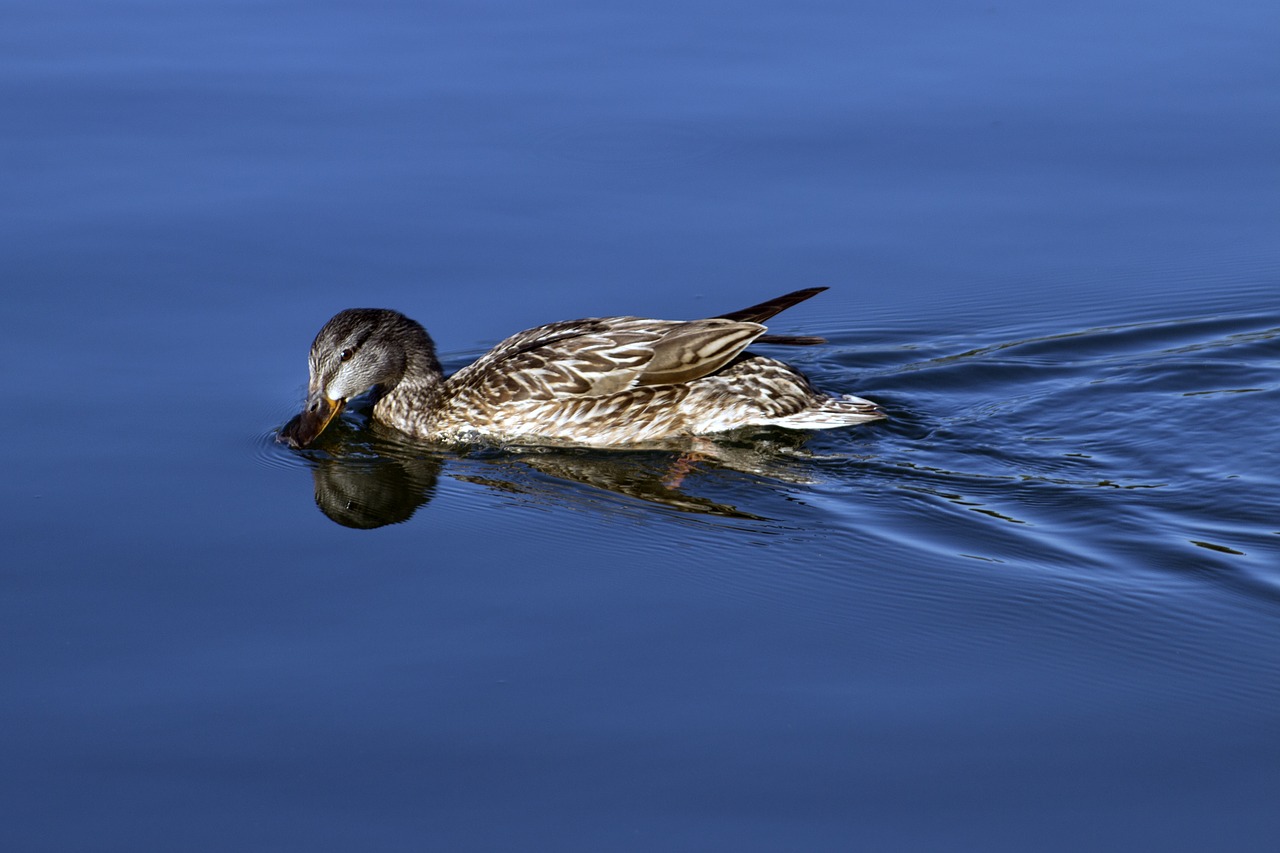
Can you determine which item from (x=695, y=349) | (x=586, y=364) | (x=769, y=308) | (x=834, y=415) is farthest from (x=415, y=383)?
(x=834, y=415)

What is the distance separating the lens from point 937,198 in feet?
38.0

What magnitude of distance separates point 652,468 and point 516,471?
769mm

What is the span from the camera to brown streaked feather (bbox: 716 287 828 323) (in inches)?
348

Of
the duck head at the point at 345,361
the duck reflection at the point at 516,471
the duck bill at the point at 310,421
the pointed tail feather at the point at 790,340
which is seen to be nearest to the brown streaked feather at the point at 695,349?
the pointed tail feather at the point at 790,340

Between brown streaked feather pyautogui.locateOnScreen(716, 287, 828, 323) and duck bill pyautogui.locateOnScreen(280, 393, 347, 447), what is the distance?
2.34 metres

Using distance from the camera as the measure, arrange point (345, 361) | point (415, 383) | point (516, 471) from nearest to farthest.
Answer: point (516, 471)
point (345, 361)
point (415, 383)

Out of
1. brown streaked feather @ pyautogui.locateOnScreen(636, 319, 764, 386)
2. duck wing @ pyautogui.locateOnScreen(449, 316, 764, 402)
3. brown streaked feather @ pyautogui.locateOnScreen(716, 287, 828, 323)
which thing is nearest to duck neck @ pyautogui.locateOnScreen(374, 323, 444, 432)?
duck wing @ pyautogui.locateOnScreen(449, 316, 764, 402)

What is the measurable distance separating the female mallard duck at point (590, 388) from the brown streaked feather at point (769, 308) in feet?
0.89

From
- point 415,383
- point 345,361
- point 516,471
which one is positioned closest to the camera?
point 516,471

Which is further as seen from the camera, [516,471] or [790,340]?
[790,340]

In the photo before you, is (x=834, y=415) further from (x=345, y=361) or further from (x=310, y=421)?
(x=310, y=421)

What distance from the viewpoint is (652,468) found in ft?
30.0

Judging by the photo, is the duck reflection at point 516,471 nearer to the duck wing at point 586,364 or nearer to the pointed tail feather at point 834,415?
the pointed tail feather at point 834,415

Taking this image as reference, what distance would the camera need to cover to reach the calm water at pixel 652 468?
5562 millimetres
